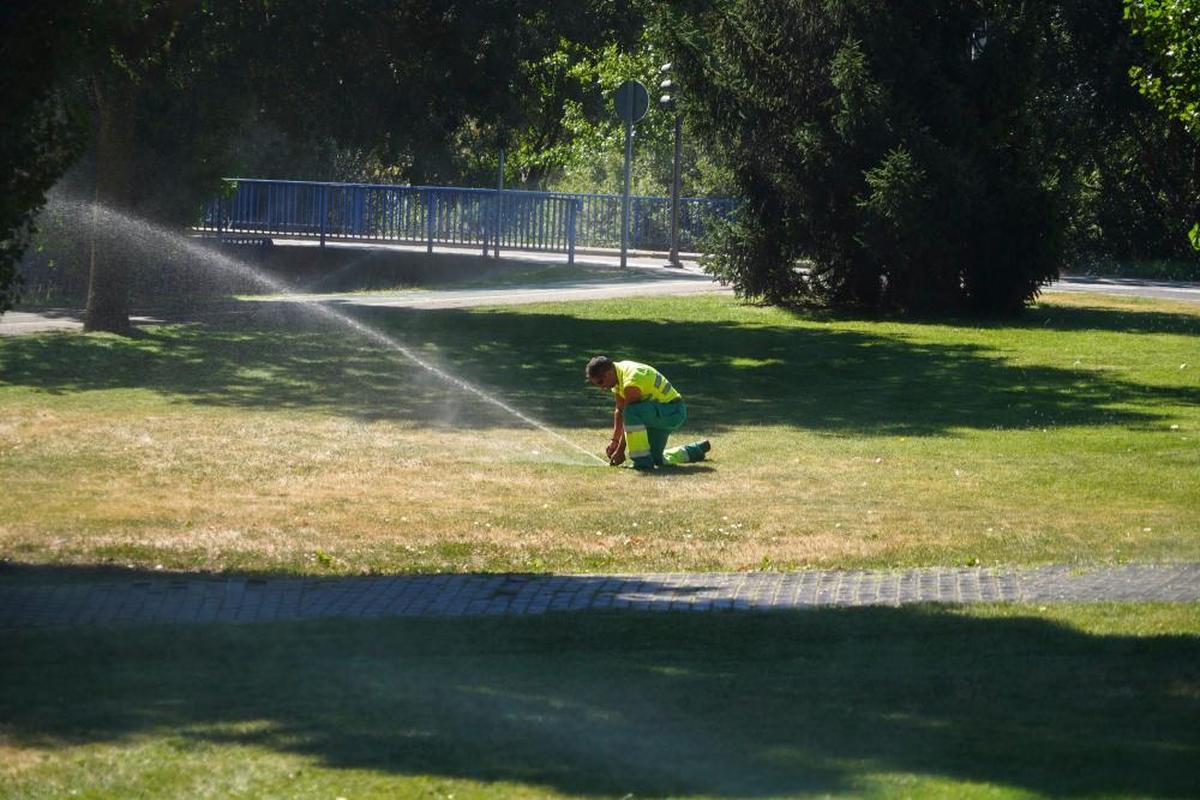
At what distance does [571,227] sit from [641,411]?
24479 mm

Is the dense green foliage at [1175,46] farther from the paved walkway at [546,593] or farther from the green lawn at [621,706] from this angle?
the green lawn at [621,706]

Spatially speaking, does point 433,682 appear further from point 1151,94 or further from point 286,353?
point 286,353

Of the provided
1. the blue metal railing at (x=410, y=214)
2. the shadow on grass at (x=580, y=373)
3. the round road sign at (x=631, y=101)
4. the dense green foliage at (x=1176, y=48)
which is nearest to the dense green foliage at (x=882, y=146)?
the shadow on grass at (x=580, y=373)

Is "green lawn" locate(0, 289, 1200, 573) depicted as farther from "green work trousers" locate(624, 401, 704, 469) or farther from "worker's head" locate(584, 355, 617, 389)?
"worker's head" locate(584, 355, 617, 389)

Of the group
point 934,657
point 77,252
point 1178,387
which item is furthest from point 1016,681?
point 77,252

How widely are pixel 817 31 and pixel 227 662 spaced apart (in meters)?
21.1

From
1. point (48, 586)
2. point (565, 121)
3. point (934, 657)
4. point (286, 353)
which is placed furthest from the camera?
point (565, 121)

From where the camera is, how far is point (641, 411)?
14273 millimetres

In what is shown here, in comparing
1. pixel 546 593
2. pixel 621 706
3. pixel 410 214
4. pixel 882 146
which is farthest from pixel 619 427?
pixel 410 214

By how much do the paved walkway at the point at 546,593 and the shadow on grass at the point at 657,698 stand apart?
1.30 ft

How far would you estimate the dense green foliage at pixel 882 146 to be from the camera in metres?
25.4

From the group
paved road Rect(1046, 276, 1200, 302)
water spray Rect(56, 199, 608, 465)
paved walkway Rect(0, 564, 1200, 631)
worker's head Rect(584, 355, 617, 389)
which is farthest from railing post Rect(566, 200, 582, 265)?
paved walkway Rect(0, 564, 1200, 631)

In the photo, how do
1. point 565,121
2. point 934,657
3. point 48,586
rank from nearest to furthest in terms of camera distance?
point 934,657
point 48,586
point 565,121

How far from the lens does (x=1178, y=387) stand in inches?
739
